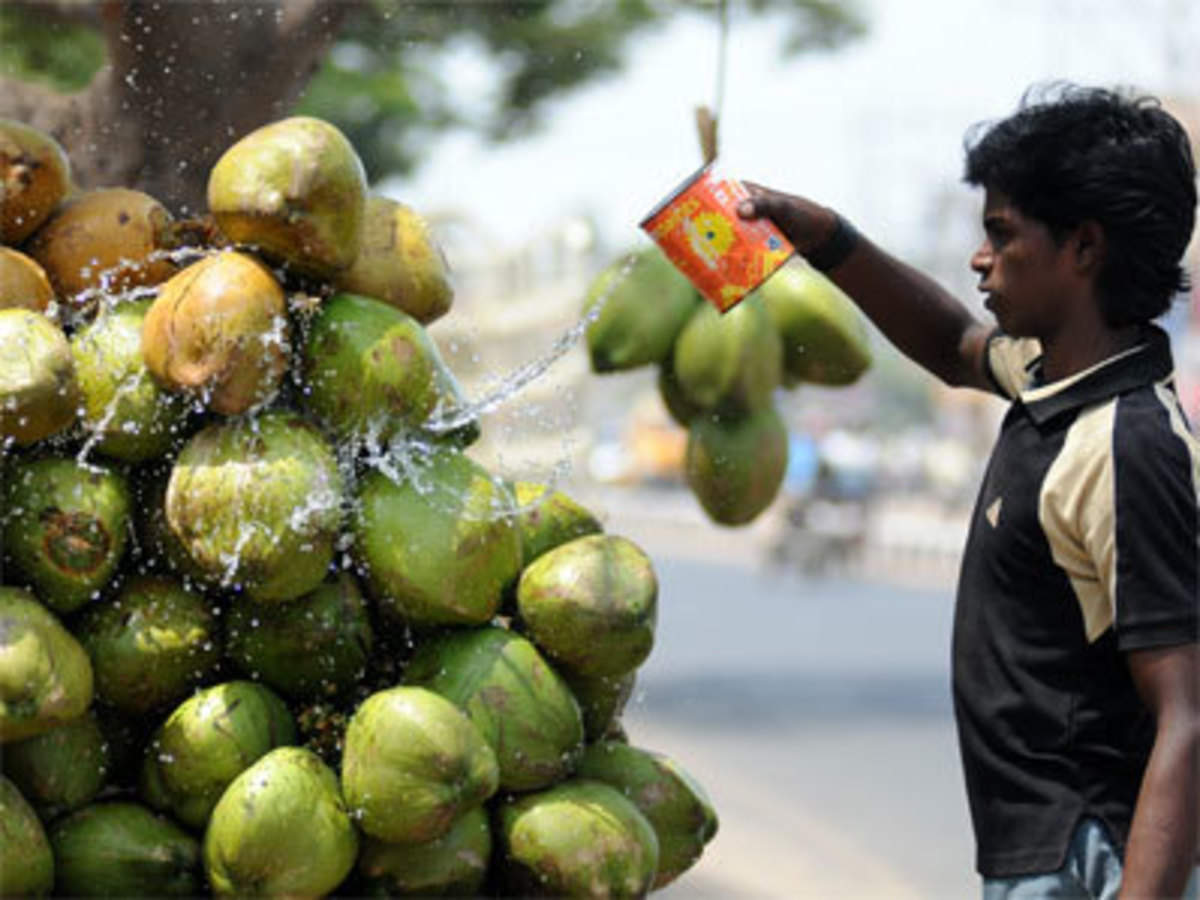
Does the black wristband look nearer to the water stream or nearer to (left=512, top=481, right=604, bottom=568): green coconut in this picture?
the water stream

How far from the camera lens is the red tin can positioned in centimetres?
224

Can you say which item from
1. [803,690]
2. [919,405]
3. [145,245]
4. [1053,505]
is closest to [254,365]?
[145,245]

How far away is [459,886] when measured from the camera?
6.84 feet

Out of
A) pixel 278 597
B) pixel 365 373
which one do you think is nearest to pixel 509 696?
pixel 278 597

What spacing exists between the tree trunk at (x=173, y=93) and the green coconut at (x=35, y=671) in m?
0.87

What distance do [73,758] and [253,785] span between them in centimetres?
22

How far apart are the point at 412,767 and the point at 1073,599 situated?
27.3 inches

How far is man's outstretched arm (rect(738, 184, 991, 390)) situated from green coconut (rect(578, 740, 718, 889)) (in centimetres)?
61

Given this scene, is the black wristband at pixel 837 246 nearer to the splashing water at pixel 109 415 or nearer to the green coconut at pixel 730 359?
the green coconut at pixel 730 359

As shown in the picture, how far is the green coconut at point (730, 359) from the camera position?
267cm

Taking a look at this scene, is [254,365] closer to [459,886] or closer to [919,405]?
[459,886]

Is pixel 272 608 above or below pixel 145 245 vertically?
below

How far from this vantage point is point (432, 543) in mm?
2072

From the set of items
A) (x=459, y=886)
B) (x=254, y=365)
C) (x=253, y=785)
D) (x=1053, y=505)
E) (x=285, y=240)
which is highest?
(x=285, y=240)
